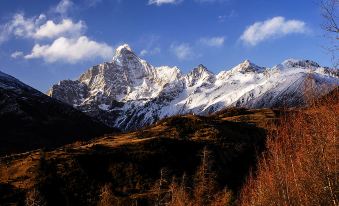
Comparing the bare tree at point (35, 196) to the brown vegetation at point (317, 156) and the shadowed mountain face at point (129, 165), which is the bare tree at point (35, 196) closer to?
the shadowed mountain face at point (129, 165)

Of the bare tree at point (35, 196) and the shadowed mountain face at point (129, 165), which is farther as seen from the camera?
the shadowed mountain face at point (129, 165)

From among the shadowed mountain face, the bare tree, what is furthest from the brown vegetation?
the bare tree

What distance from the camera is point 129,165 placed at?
133625mm

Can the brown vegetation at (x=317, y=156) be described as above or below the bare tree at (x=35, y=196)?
above

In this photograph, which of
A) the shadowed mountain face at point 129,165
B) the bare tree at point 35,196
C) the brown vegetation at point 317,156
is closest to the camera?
the brown vegetation at point 317,156

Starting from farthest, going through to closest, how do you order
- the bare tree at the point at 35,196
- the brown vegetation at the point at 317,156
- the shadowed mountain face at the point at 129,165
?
the shadowed mountain face at the point at 129,165 → the bare tree at the point at 35,196 → the brown vegetation at the point at 317,156

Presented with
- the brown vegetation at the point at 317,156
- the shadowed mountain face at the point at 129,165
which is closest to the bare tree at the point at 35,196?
the shadowed mountain face at the point at 129,165

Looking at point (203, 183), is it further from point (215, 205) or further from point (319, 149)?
point (319, 149)

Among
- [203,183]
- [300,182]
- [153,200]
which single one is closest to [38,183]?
[153,200]

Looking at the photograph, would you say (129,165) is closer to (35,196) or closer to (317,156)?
(35,196)

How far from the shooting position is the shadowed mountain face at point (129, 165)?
117825 millimetres

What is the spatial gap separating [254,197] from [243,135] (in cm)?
8940

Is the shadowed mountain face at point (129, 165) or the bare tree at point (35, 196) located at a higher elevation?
the shadowed mountain face at point (129, 165)

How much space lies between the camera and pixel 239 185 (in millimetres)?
124312
